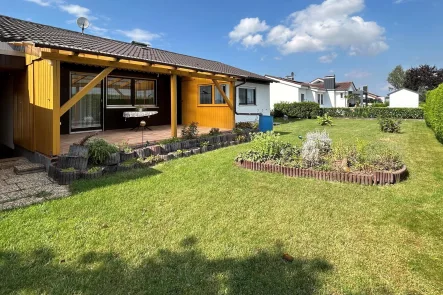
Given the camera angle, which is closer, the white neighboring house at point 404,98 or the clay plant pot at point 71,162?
the clay plant pot at point 71,162

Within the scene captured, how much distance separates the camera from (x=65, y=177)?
5.67 metres

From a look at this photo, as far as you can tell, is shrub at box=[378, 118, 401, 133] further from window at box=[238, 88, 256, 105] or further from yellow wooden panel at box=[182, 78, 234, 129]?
yellow wooden panel at box=[182, 78, 234, 129]

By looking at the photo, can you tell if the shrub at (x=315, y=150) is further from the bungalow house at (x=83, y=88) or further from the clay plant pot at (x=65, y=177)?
the clay plant pot at (x=65, y=177)

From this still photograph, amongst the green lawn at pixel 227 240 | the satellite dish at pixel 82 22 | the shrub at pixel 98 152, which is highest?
the satellite dish at pixel 82 22

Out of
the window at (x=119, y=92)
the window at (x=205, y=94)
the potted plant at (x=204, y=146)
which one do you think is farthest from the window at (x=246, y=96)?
the potted plant at (x=204, y=146)

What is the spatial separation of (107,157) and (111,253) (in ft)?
12.5

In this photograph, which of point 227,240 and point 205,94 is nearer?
point 227,240

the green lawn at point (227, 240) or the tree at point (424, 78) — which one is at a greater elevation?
the tree at point (424, 78)

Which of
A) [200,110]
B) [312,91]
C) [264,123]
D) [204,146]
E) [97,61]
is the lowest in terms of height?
[204,146]

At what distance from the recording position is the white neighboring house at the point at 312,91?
28.7 meters

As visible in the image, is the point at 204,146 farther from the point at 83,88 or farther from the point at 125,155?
the point at 83,88

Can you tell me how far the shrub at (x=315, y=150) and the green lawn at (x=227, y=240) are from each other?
90 cm

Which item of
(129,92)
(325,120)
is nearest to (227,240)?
(129,92)

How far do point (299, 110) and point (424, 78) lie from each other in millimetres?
41708
